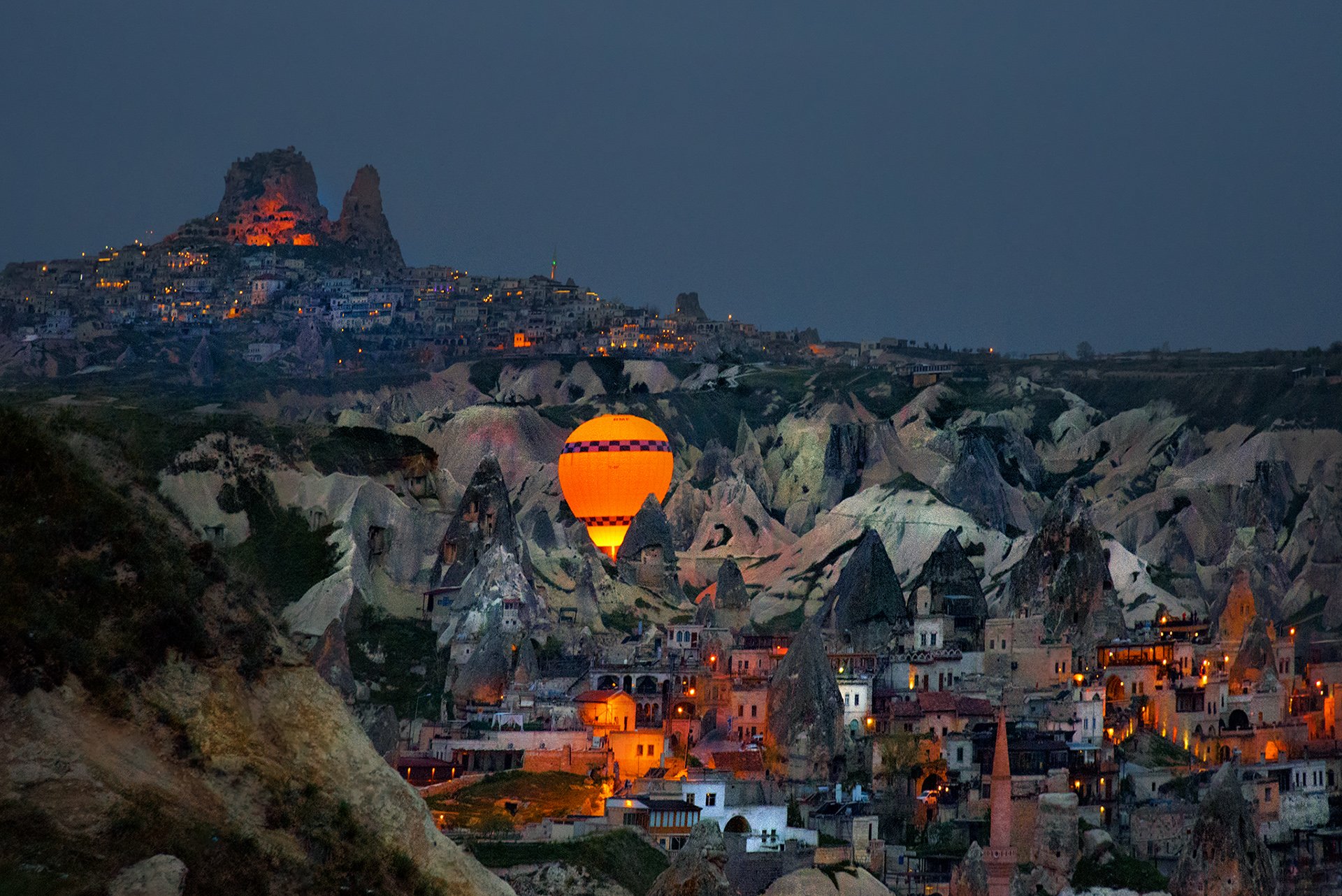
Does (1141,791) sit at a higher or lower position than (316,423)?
lower

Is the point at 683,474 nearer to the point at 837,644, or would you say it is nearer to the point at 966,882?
the point at 837,644

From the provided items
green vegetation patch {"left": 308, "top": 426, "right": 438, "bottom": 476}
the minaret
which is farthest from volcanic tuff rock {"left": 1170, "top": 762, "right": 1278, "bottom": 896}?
green vegetation patch {"left": 308, "top": 426, "right": 438, "bottom": 476}

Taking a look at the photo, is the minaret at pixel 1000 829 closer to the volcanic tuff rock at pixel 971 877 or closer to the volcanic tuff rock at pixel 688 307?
the volcanic tuff rock at pixel 971 877

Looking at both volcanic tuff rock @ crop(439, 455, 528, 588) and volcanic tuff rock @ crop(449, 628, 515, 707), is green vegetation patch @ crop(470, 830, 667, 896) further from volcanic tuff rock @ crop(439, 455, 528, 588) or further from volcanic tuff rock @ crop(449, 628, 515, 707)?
volcanic tuff rock @ crop(439, 455, 528, 588)

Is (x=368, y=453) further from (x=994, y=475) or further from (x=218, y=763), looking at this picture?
(x=218, y=763)

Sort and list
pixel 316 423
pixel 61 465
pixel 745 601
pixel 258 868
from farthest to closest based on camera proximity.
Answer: pixel 316 423 < pixel 745 601 < pixel 61 465 < pixel 258 868

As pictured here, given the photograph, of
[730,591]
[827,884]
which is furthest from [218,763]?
[730,591]

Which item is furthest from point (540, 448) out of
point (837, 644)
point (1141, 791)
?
point (1141, 791)
